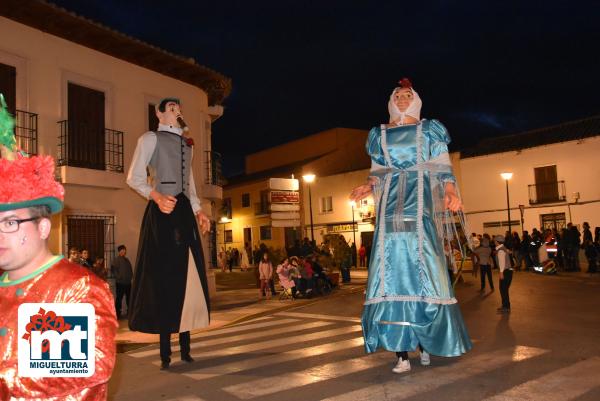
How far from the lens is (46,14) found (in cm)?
1280

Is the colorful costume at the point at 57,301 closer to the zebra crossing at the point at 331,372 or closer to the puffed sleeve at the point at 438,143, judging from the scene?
the zebra crossing at the point at 331,372

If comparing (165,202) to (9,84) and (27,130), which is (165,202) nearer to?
(27,130)

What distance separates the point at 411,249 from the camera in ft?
16.3

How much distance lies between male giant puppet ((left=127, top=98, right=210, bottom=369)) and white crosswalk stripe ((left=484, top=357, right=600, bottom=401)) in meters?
2.86

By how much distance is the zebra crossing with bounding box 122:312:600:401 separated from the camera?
14.2ft

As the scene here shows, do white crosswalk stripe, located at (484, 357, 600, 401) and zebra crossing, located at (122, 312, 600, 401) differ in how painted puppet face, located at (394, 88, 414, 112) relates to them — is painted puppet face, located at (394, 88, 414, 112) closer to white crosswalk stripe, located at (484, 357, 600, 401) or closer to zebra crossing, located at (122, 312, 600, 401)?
zebra crossing, located at (122, 312, 600, 401)

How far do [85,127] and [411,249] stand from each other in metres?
10.9

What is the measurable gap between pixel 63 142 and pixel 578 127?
2624cm

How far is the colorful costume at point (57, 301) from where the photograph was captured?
2.06m

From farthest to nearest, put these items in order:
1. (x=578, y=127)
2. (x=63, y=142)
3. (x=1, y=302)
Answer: (x=578, y=127), (x=63, y=142), (x=1, y=302)

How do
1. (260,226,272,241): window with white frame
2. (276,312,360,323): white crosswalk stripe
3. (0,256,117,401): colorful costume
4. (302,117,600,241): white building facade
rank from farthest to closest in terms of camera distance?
(260,226,272,241): window with white frame → (302,117,600,241): white building facade → (276,312,360,323): white crosswalk stripe → (0,256,117,401): colorful costume

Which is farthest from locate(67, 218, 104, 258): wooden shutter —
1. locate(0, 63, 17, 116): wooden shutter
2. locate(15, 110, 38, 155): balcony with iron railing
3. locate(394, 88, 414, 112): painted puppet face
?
locate(394, 88, 414, 112): painted puppet face

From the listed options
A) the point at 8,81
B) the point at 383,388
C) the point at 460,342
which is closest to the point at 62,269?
the point at 383,388

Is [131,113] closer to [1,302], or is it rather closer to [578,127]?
[1,302]
